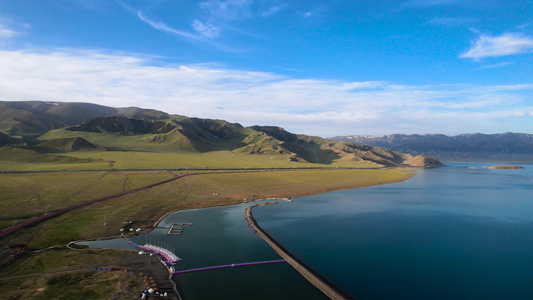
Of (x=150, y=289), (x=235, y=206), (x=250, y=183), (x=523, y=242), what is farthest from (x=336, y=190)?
(x=150, y=289)

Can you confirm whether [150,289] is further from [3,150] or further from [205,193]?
[3,150]

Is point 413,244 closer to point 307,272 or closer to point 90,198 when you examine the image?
point 307,272

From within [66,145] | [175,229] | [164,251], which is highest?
[66,145]

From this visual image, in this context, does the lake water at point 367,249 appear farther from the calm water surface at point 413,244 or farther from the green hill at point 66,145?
the green hill at point 66,145

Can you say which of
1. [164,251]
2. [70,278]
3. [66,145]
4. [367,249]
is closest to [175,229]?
[164,251]

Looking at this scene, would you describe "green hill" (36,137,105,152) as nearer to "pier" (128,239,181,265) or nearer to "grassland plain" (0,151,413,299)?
"grassland plain" (0,151,413,299)

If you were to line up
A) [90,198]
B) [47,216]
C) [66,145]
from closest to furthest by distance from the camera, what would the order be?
[47,216] → [90,198] → [66,145]

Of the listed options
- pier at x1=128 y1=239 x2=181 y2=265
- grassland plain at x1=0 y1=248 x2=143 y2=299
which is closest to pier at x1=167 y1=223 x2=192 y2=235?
pier at x1=128 y1=239 x2=181 y2=265

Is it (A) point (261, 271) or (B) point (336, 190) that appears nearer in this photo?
(A) point (261, 271)
